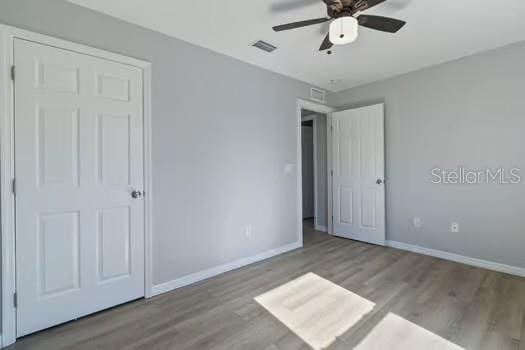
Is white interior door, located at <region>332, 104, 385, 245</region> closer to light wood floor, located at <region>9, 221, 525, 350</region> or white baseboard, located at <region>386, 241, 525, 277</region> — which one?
white baseboard, located at <region>386, 241, 525, 277</region>

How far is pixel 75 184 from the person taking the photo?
1.99 m

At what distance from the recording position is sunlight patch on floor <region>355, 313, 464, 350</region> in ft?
5.39

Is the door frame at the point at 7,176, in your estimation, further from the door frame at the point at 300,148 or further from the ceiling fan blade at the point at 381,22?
the door frame at the point at 300,148

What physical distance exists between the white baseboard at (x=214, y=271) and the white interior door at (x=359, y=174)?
1142mm

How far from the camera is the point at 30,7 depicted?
1.80 m

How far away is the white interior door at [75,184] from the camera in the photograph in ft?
5.91

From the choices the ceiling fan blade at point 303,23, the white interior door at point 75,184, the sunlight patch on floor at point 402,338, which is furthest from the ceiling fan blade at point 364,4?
the sunlight patch on floor at point 402,338

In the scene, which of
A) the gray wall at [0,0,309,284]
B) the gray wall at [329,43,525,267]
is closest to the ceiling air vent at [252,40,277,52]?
the gray wall at [0,0,309,284]

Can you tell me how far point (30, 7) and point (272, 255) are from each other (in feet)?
11.1

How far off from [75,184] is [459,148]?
414 centimetres

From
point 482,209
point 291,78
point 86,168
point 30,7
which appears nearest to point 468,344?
point 482,209

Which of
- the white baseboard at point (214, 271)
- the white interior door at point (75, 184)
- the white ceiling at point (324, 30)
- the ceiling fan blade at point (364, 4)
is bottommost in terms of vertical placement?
the white baseboard at point (214, 271)

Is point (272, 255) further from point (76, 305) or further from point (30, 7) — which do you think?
point (30, 7)

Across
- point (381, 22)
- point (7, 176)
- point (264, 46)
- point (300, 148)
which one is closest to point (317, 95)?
point (300, 148)
